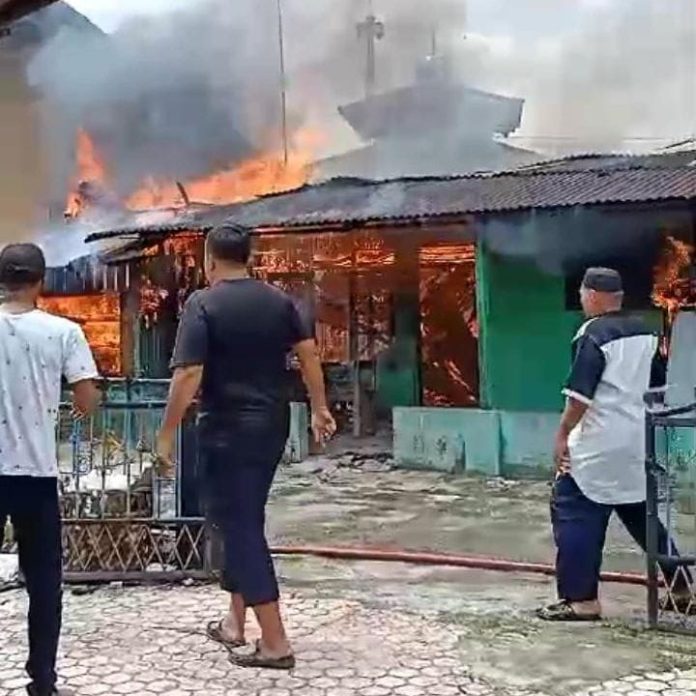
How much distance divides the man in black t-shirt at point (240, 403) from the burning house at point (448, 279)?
6033mm

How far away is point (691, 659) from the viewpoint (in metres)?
4.02

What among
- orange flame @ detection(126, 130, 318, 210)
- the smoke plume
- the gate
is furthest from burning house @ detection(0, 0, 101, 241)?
the gate

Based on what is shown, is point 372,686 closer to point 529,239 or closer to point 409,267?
point 529,239

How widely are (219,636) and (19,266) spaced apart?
1.75 meters

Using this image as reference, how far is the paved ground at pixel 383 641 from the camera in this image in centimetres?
376

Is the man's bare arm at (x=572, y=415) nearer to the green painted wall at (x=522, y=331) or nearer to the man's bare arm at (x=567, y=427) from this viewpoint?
the man's bare arm at (x=567, y=427)

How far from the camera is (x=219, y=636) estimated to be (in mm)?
4234

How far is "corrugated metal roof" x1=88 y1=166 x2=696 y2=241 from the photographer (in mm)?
9711

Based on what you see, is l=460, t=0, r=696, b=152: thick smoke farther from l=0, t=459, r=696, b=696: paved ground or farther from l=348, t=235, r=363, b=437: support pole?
l=0, t=459, r=696, b=696: paved ground

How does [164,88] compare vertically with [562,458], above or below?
above

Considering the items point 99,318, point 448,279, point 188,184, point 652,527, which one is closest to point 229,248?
point 652,527

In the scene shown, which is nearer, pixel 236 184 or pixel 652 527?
pixel 652 527

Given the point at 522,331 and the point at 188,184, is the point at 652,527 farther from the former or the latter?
the point at 188,184

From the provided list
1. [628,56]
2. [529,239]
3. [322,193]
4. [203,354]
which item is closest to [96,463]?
[203,354]
